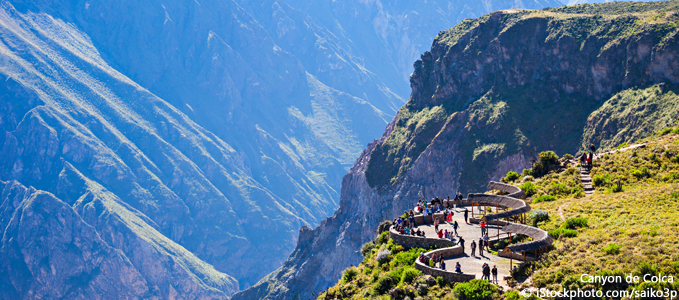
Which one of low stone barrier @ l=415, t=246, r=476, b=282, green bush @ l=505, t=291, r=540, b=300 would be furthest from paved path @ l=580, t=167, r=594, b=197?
green bush @ l=505, t=291, r=540, b=300

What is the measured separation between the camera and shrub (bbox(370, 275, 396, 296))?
44.0 meters

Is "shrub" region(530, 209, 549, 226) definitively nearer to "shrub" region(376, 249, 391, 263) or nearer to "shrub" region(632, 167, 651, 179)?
"shrub" region(376, 249, 391, 263)

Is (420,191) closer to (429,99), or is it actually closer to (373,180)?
(373,180)

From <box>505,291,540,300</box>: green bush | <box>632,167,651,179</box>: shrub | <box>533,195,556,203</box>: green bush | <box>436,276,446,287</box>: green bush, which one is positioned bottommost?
<box>505,291,540,300</box>: green bush

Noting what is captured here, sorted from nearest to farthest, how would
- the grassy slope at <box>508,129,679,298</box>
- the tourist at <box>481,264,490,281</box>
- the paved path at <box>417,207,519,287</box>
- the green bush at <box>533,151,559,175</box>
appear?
the grassy slope at <box>508,129,679,298</box>
the tourist at <box>481,264,490,281</box>
the paved path at <box>417,207,519,287</box>
the green bush at <box>533,151,559,175</box>

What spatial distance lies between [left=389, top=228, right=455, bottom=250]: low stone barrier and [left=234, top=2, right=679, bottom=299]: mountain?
2913 inches

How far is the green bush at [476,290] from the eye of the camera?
36.9 meters

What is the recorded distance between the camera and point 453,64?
17212cm

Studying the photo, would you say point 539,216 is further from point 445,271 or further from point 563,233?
point 445,271

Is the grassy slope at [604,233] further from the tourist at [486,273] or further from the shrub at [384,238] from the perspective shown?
the tourist at [486,273]

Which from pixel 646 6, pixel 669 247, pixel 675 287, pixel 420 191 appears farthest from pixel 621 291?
pixel 646 6

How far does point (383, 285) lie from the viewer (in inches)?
1742

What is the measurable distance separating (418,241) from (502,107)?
105480mm

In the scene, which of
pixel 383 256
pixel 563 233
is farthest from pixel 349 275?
pixel 563 233
